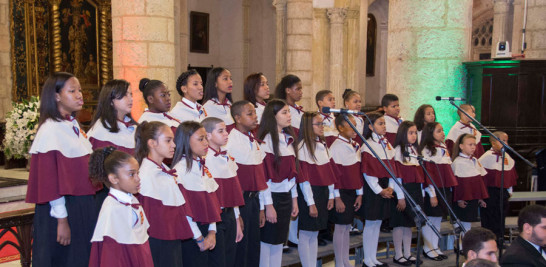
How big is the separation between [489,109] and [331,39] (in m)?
7.06

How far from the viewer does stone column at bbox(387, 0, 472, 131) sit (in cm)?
603

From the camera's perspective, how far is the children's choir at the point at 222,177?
329 centimetres

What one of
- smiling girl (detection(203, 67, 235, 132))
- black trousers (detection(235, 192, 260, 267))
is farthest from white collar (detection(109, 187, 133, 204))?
smiling girl (detection(203, 67, 235, 132))

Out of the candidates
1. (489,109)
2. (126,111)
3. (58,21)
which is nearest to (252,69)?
(58,21)

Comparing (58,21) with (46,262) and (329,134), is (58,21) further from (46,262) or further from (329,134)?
(46,262)

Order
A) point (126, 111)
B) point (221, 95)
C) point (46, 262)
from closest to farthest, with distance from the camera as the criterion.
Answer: point (46, 262) → point (126, 111) → point (221, 95)

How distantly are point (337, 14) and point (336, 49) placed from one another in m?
0.87

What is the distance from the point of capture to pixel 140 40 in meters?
6.09

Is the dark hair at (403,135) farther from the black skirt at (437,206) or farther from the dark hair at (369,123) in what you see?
the black skirt at (437,206)

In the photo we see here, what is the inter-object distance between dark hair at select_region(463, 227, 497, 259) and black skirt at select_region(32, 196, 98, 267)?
236 cm

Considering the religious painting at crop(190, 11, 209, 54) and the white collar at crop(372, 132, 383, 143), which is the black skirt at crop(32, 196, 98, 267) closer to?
the white collar at crop(372, 132, 383, 143)

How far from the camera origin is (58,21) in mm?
11633

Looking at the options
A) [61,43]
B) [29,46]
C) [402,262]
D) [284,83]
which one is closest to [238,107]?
[284,83]

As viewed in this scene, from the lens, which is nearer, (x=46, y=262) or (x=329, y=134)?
(x=46, y=262)
